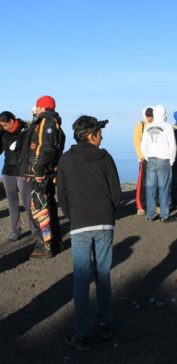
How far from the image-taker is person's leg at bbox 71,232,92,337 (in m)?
5.26

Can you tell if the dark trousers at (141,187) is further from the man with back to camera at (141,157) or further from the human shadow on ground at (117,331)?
the human shadow on ground at (117,331)

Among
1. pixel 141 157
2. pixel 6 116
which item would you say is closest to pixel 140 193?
pixel 141 157

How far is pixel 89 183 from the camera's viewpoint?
17.5ft

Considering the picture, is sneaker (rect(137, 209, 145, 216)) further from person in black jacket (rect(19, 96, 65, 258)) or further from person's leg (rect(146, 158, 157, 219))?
person in black jacket (rect(19, 96, 65, 258))

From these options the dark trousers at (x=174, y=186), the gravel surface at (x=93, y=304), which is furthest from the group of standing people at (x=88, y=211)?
the dark trousers at (x=174, y=186)

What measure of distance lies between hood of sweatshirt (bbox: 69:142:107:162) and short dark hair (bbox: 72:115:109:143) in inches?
2.7

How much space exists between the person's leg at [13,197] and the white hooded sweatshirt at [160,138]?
2574 millimetres

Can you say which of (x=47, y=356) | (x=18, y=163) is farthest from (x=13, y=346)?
(x=18, y=163)

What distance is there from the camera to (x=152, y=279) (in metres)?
7.42

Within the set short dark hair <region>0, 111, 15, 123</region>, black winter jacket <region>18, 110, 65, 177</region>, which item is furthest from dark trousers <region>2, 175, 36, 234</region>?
short dark hair <region>0, 111, 15, 123</region>

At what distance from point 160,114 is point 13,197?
9.69ft

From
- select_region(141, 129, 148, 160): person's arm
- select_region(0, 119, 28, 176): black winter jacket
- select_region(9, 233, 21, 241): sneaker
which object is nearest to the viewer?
select_region(0, 119, 28, 176): black winter jacket

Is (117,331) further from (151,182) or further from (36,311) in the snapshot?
(151,182)

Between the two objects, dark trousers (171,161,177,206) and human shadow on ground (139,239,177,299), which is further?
dark trousers (171,161,177,206)
